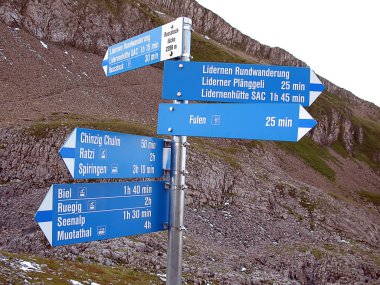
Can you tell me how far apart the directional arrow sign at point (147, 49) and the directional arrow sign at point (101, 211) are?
6.86 feet

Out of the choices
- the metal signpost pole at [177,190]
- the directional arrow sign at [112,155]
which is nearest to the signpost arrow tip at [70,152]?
the directional arrow sign at [112,155]

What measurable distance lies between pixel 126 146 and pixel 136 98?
66.2 meters

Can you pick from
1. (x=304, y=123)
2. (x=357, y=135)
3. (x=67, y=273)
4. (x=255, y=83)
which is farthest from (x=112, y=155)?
(x=357, y=135)

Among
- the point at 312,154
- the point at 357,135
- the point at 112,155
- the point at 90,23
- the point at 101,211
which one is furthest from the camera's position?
the point at 357,135

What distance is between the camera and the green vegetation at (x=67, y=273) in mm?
19222

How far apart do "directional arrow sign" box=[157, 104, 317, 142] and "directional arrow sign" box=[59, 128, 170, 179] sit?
1.49ft

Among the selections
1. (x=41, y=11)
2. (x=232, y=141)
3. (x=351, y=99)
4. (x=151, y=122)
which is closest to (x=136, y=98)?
(x=151, y=122)

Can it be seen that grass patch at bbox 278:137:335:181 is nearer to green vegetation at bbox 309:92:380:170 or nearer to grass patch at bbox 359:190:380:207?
grass patch at bbox 359:190:380:207

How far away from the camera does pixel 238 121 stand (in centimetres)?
632

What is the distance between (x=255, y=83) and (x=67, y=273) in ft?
58.5

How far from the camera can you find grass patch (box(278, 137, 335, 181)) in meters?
88.5

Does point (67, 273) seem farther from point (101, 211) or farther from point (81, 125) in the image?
point (81, 125)

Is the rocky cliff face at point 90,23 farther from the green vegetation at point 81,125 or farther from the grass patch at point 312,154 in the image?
the green vegetation at point 81,125

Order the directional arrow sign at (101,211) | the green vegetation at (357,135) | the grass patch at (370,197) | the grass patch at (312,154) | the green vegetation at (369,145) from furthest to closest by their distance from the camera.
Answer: the green vegetation at (369,145), the green vegetation at (357,135), the grass patch at (312,154), the grass patch at (370,197), the directional arrow sign at (101,211)
